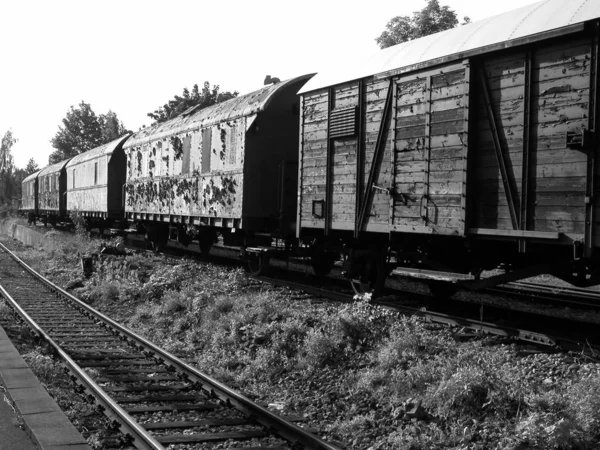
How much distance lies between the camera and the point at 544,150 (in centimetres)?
651

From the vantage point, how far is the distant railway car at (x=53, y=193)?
32.9 m

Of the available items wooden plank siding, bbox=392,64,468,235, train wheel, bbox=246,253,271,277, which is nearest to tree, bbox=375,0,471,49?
train wheel, bbox=246,253,271,277

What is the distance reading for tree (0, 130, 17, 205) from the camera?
74062 millimetres

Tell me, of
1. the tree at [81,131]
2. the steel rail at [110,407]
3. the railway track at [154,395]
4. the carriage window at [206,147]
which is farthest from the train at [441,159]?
the tree at [81,131]

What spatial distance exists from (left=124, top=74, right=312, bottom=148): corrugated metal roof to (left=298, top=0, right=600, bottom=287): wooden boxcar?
8.90 feet

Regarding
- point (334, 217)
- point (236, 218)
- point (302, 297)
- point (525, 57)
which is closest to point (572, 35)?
point (525, 57)

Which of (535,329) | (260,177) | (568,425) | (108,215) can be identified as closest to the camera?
(568,425)

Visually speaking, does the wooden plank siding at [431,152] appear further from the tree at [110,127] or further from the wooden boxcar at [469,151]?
the tree at [110,127]

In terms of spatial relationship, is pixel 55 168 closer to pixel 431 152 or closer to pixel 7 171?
pixel 431 152

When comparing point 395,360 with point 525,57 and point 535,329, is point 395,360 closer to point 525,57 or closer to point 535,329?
point 535,329

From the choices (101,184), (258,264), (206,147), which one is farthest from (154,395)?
(101,184)

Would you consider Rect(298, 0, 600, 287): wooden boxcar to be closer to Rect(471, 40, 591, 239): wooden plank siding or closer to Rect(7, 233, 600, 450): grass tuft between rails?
Rect(471, 40, 591, 239): wooden plank siding

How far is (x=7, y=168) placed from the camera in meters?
76.4

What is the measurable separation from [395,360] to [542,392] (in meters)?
1.63
